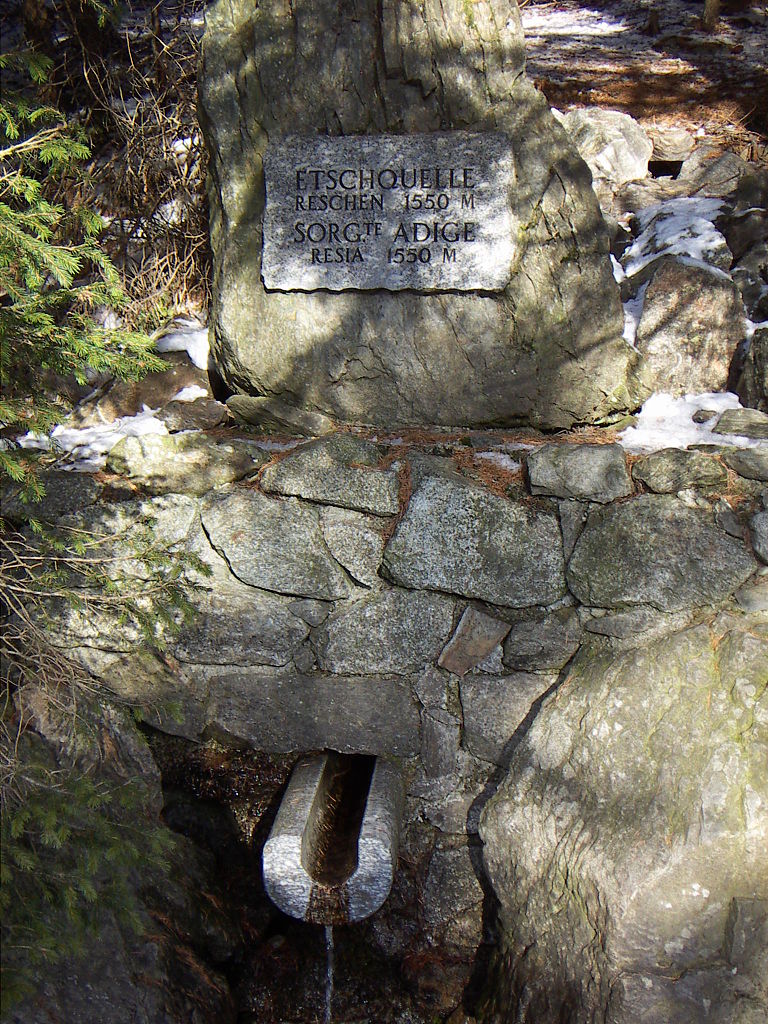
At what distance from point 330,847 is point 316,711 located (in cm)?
55

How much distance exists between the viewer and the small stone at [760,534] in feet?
Answer: 10.9

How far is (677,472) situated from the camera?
3.56 meters

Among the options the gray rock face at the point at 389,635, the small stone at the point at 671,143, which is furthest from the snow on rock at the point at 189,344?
the small stone at the point at 671,143

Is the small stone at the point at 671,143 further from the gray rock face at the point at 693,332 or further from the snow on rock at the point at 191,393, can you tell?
the snow on rock at the point at 191,393

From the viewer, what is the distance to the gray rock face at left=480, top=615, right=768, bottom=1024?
269cm

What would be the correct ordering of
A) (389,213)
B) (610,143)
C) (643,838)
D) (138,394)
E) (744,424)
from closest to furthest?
(643,838) → (744,424) → (389,213) → (138,394) → (610,143)

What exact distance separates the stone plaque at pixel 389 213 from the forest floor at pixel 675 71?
117 inches

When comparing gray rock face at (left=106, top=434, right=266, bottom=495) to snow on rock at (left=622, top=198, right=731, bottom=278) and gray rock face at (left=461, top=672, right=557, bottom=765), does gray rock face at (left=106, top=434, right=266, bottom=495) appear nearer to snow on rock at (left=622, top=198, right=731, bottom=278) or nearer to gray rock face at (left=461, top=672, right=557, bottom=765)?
gray rock face at (left=461, top=672, right=557, bottom=765)

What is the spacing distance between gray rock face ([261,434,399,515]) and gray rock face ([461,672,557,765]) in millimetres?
845

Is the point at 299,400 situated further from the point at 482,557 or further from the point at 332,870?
the point at 332,870

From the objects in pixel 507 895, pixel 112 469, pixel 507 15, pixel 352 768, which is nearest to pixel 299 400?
pixel 112 469

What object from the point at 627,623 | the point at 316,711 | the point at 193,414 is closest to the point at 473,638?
the point at 627,623

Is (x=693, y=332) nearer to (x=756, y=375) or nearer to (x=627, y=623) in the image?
(x=756, y=375)

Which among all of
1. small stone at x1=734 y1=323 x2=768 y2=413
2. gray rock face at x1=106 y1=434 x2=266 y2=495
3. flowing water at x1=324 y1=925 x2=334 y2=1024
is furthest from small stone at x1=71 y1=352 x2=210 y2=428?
small stone at x1=734 y1=323 x2=768 y2=413
